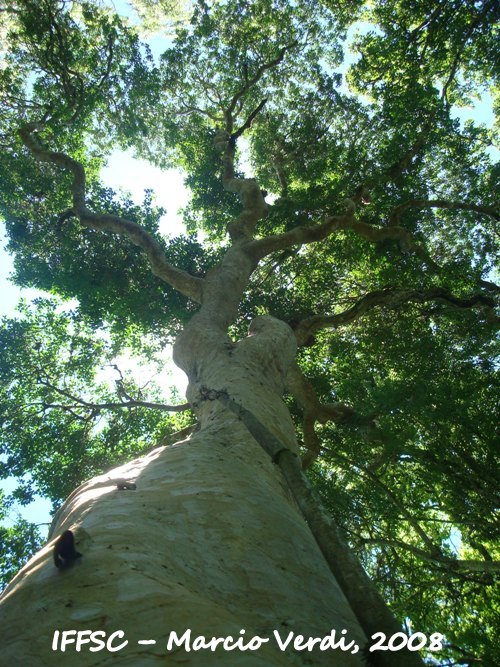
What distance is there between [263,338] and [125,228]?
14.6ft

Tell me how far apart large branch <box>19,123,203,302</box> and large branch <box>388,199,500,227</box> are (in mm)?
5894

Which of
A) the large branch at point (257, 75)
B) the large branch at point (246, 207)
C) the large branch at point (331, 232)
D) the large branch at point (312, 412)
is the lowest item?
the large branch at point (312, 412)

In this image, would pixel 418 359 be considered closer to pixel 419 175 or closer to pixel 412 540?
pixel 412 540

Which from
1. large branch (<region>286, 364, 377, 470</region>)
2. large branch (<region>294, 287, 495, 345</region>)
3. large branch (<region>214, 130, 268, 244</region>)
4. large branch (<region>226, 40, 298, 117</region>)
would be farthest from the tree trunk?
large branch (<region>226, 40, 298, 117</region>)

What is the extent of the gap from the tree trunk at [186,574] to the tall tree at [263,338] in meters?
0.01

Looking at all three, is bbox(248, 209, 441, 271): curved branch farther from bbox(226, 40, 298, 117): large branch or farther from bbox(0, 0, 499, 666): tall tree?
bbox(226, 40, 298, 117): large branch

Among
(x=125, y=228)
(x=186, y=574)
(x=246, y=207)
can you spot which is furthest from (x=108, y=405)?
(x=186, y=574)

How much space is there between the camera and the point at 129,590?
1352 millimetres

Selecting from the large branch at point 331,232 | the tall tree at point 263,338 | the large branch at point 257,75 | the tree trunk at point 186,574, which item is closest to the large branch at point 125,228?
the tall tree at point 263,338

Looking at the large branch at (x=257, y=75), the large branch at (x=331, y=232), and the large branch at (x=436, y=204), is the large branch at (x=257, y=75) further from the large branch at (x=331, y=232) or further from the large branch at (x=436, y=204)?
the large branch at (x=436, y=204)

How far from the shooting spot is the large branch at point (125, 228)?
7.34m

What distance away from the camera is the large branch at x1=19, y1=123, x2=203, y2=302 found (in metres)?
7.34

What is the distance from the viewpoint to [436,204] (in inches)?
428

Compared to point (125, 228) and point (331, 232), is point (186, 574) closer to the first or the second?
point (125, 228)
